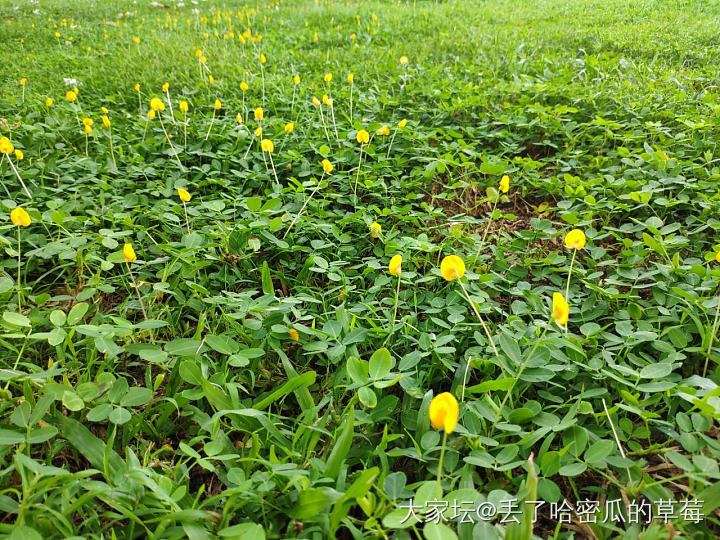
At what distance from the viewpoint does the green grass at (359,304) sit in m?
1.20

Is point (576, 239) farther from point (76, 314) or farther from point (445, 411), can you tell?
point (76, 314)

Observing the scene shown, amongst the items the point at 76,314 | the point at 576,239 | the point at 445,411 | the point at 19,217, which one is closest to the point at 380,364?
the point at 445,411

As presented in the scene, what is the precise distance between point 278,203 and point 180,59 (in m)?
3.16

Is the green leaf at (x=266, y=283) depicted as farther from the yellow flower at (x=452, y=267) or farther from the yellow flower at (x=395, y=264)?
the yellow flower at (x=452, y=267)

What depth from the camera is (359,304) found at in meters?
1.82

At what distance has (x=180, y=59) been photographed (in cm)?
449

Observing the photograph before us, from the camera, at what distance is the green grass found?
120 centimetres

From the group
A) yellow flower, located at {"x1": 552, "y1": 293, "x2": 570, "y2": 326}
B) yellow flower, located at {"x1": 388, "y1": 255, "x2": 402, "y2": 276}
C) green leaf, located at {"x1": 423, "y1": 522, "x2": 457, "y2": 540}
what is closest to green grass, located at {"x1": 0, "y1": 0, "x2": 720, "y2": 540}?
green leaf, located at {"x1": 423, "y1": 522, "x2": 457, "y2": 540}

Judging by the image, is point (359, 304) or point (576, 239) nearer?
point (576, 239)

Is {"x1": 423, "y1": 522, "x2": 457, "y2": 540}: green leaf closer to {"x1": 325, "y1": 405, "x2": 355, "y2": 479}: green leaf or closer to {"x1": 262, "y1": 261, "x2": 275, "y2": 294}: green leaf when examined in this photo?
{"x1": 325, "y1": 405, "x2": 355, "y2": 479}: green leaf

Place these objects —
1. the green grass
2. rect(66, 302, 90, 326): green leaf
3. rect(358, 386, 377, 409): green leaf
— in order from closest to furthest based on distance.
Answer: the green grass, rect(358, 386, 377, 409): green leaf, rect(66, 302, 90, 326): green leaf

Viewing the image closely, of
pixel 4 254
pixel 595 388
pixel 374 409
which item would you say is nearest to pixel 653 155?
pixel 595 388

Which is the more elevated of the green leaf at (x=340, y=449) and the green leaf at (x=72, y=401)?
the green leaf at (x=72, y=401)

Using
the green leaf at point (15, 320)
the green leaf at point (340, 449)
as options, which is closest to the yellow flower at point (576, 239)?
the green leaf at point (340, 449)
